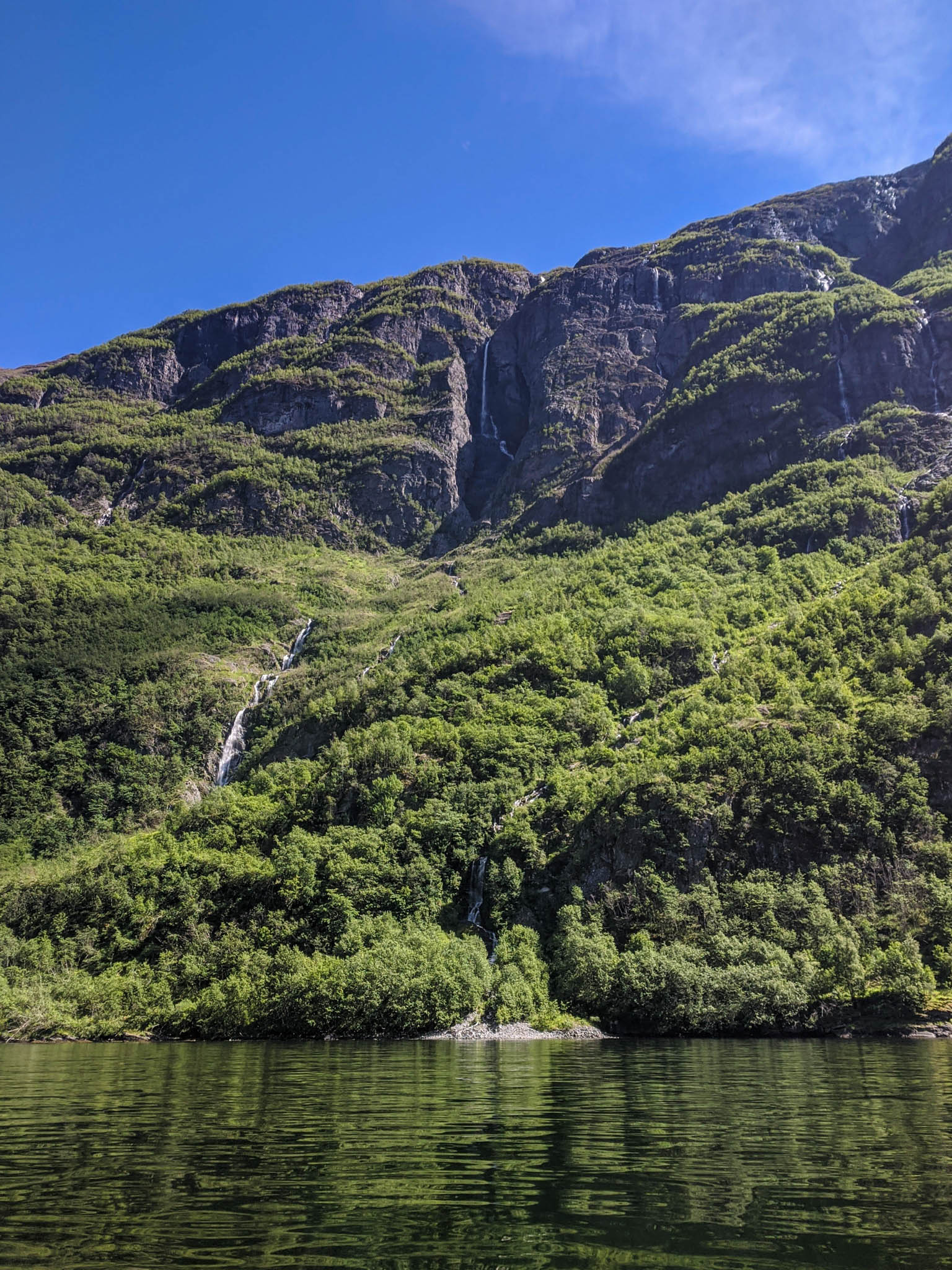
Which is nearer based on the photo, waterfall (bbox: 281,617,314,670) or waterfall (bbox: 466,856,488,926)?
waterfall (bbox: 466,856,488,926)

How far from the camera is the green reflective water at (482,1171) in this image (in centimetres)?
1431

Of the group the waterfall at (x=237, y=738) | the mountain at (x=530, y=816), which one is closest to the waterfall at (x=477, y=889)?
the mountain at (x=530, y=816)

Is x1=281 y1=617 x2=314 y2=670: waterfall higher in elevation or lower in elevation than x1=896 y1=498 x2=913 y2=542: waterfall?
lower

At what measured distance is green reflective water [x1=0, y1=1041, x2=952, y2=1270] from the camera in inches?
563

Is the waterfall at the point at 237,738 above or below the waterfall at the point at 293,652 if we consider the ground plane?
below

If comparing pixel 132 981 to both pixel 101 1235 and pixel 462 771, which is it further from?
pixel 101 1235

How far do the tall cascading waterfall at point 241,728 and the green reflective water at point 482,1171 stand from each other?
121347 millimetres

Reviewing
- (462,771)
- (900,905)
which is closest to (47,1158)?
(900,905)

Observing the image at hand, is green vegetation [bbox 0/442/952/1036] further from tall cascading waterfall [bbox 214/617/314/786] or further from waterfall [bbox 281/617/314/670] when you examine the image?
waterfall [bbox 281/617/314/670]

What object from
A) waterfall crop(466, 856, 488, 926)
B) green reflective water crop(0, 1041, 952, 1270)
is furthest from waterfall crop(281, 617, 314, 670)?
green reflective water crop(0, 1041, 952, 1270)

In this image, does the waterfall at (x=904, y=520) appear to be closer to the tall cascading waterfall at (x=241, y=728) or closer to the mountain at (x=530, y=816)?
the mountain at (x=530, y=816)

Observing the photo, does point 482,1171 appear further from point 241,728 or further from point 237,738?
point 241,728

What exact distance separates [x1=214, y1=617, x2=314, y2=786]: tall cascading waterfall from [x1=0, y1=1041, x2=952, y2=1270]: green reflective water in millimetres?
121347

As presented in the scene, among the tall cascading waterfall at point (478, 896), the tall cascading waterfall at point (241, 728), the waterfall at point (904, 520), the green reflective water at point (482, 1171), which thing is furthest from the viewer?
the waterfall at point (904, 520)
